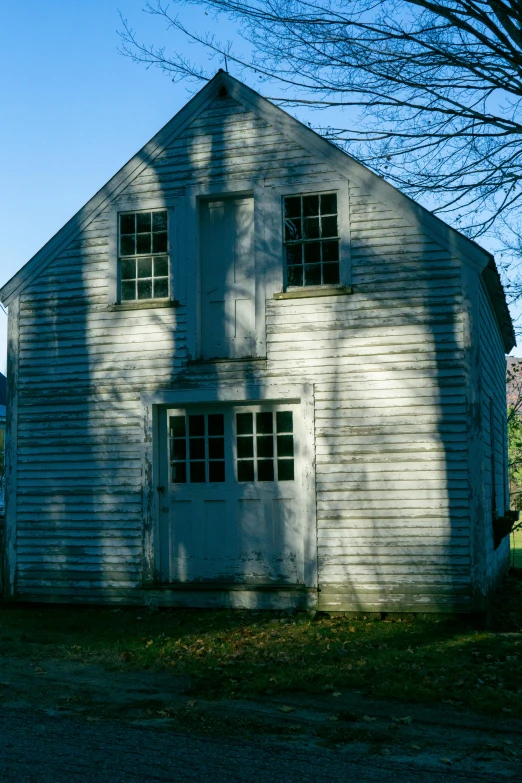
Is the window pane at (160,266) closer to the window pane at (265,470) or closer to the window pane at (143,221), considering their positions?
the window pane at (143,221)

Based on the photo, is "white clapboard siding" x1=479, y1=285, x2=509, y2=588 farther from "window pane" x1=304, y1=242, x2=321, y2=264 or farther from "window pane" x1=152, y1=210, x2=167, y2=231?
"window pane" x1=152, y1=210, x2=167, y2=231

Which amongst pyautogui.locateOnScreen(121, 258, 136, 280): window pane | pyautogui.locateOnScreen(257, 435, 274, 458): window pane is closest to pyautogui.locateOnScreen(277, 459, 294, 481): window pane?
pyautogui.locateOnScreen(257, 435, 274, 458): window pane

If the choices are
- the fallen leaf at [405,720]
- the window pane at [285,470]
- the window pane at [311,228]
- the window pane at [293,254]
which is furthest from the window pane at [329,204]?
the fallen leaf at [405,720]

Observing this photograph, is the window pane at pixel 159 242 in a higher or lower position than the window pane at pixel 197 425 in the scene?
higher

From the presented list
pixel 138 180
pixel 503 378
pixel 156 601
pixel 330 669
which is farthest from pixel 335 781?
pixel 503 378

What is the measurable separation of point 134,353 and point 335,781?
7589mm

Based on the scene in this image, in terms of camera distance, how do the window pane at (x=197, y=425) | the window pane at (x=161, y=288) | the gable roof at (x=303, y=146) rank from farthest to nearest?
1. the window pane at (x=161, y=288)
2. the window pane at (x=197, y=425)
3. the gable roof at (x=303, y=146)

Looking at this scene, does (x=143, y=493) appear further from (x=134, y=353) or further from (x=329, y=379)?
(x=329, y=379)

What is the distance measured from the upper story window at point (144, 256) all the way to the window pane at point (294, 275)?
171 centimetres

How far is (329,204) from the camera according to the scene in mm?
10789

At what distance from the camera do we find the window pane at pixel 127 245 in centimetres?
1154

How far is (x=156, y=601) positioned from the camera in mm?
10727

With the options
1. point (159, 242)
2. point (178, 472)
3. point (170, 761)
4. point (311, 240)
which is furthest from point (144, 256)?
point (170, 761)

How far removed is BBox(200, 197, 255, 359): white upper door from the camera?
11.0m
